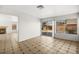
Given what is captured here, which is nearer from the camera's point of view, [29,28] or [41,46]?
[41,46]

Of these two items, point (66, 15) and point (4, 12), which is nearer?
point (4, 12)

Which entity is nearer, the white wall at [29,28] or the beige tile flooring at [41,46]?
the beige tile flooring at [41,46]

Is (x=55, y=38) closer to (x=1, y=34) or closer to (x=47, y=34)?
(x=47, y=34)

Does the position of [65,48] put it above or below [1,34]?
below

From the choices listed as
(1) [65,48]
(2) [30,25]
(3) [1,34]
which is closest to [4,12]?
(3) [1,34]

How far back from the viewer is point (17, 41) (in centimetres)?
241

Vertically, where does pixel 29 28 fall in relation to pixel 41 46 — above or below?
above

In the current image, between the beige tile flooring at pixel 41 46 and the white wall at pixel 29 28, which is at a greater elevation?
the white wall at pixel 29 28

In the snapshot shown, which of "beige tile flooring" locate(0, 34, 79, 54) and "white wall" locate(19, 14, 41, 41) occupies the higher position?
"white wall" locate(19, 14, 41, 41)

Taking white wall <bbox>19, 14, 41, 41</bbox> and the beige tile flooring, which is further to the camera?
white wall <bbox>19, 14, 41, 41</bbox>
